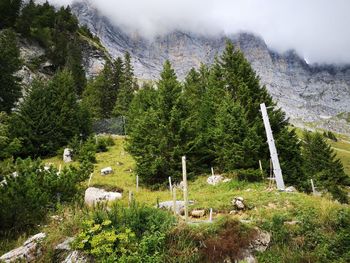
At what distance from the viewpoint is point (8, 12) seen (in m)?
61.0

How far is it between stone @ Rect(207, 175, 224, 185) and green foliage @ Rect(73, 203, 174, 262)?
1380cm

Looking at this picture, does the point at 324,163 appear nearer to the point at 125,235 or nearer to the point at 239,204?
the point at 239,204

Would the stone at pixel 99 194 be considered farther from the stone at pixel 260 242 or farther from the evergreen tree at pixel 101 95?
the evergreen tree at pixel 101 95

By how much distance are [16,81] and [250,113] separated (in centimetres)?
3045

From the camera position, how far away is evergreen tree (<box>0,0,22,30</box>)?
60062 millimetres

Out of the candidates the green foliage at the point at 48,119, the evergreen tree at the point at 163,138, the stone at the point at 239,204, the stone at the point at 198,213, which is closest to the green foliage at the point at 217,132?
the evergreen tree at the point at 163,138

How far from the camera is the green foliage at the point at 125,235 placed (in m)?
8.59

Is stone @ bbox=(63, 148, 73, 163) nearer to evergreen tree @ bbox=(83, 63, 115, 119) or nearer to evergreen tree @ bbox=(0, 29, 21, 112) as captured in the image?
evergreen tree @ bbox=(0, 29, 21, 112)

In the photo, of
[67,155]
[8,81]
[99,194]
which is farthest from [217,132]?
[8,81]

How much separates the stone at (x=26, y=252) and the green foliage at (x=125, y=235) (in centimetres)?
110

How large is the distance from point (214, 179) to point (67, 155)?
55.4 ft

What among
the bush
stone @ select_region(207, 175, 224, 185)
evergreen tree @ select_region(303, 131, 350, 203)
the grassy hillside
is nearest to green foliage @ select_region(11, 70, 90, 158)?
stone @ select_region(207, 175, 224, 185)

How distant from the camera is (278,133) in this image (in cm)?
2523

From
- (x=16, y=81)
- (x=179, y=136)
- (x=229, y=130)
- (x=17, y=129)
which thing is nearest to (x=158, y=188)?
(x=179, y=136)
